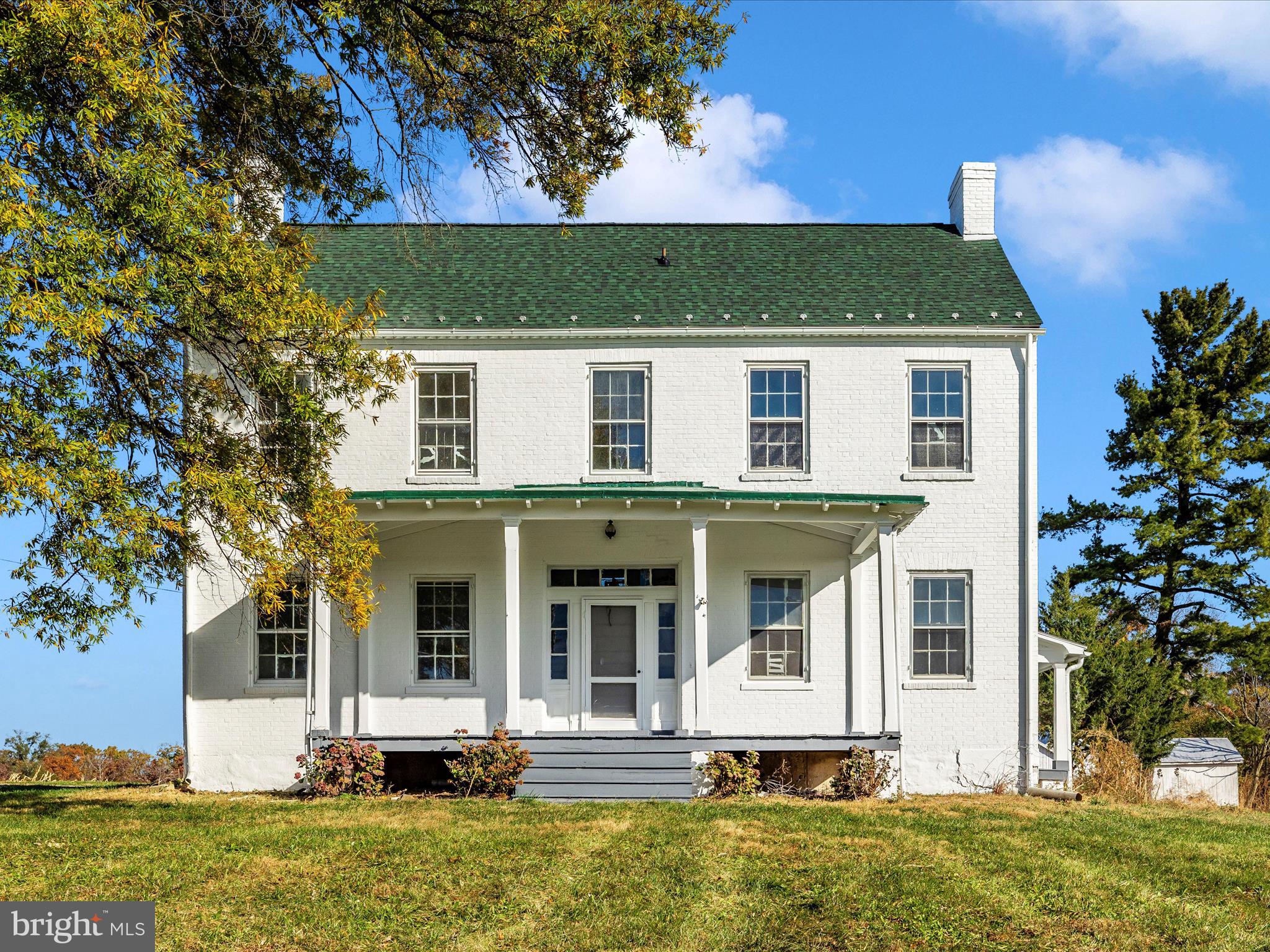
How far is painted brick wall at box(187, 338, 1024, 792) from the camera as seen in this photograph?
17.8 m

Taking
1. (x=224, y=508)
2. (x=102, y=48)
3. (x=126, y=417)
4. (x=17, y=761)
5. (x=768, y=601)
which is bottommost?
(x=17, y=761)

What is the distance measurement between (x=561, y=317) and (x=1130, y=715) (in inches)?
487

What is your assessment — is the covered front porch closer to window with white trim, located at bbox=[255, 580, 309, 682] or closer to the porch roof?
window with white trim, located at bbox=[255, 580, 309, 682]

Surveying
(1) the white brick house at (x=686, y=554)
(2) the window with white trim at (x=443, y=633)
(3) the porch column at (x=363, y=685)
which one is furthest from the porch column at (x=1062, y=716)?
(3) the porch column at (x=363, y=685)

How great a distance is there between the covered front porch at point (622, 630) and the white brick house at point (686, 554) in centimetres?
3

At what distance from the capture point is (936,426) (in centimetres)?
1827

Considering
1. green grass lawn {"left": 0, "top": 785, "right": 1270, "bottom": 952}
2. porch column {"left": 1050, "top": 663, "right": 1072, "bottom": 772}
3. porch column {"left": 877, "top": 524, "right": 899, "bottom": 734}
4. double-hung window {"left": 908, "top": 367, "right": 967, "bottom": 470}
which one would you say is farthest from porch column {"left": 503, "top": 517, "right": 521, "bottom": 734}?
porch column {"left": 1050, "top": 663, "right": 1072, "bottom": 772}

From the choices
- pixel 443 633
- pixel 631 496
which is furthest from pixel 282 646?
pixel 631 496

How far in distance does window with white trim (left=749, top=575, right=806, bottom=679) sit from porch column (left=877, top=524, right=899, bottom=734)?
1.42 m

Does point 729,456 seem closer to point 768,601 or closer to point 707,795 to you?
point 768,601

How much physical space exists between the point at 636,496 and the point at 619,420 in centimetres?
230

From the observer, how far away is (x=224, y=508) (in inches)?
512

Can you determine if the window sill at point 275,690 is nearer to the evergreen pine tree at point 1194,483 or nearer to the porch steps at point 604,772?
the porch steps at point 604,772

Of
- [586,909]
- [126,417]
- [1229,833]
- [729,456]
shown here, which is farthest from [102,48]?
[1229,833]
